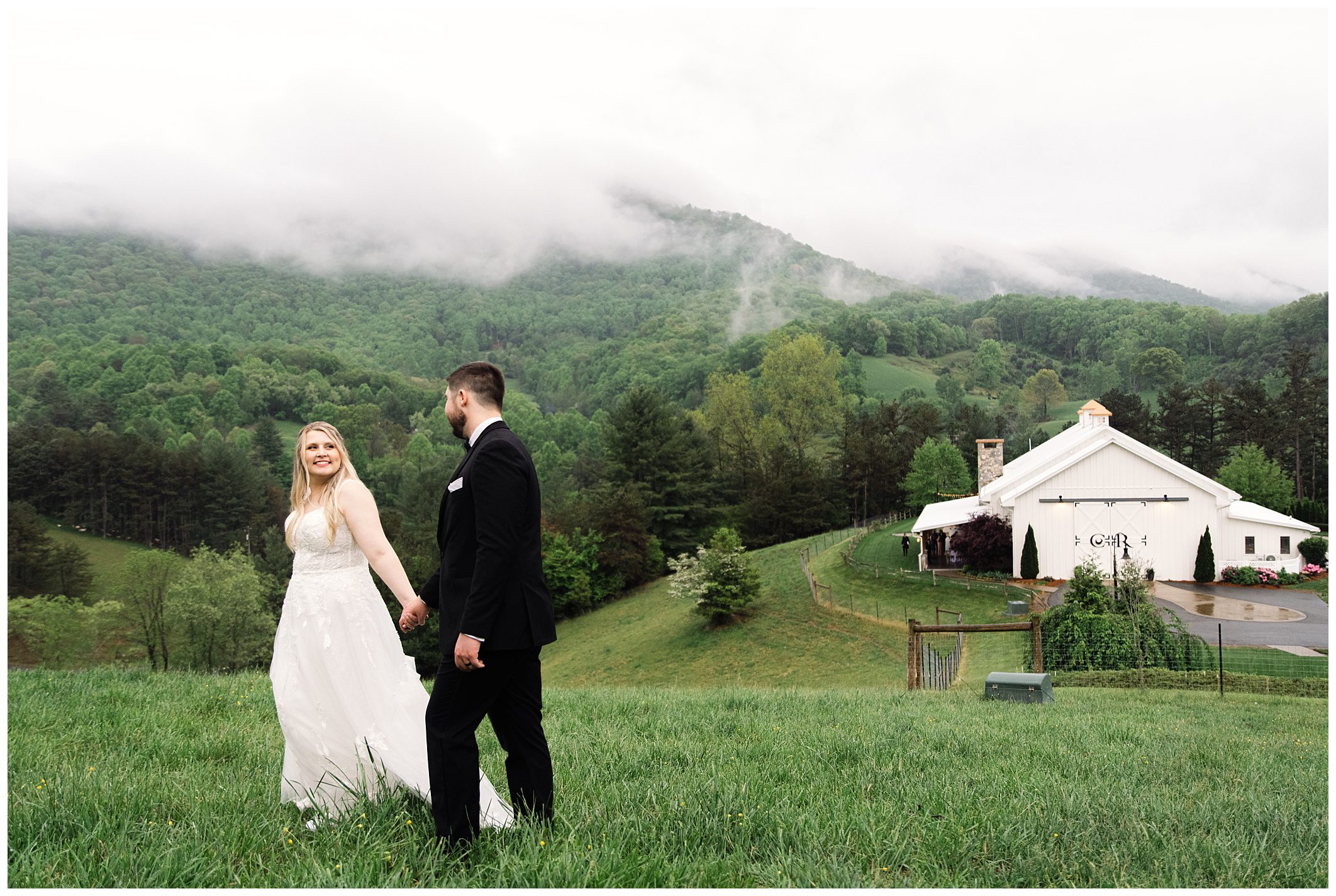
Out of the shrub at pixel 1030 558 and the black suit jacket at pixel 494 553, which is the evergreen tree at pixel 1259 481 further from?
the black suit jacket at pixel 494 553

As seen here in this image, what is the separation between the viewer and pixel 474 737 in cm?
368

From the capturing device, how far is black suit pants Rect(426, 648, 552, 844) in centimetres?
349

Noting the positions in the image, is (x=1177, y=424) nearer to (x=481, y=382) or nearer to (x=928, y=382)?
(x=928, y=382)

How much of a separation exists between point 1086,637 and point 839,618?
1511 centimetres

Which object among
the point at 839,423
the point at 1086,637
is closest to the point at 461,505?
the point at 1086,637

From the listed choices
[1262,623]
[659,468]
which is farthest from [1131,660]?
[659,468]

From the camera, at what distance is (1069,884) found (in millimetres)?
3156

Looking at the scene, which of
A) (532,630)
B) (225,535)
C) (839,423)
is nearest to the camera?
(532,630)

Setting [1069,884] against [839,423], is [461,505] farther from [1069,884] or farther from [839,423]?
[839,423]

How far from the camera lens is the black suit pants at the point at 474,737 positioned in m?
3.49

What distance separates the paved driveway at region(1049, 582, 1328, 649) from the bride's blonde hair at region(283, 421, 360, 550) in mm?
20973

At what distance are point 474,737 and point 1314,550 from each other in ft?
143

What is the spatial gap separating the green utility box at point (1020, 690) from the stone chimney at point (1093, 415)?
35733mm

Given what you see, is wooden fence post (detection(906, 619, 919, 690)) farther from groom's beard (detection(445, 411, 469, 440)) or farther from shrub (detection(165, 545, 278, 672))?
shrub (detection(165, 545, 278, 672))
